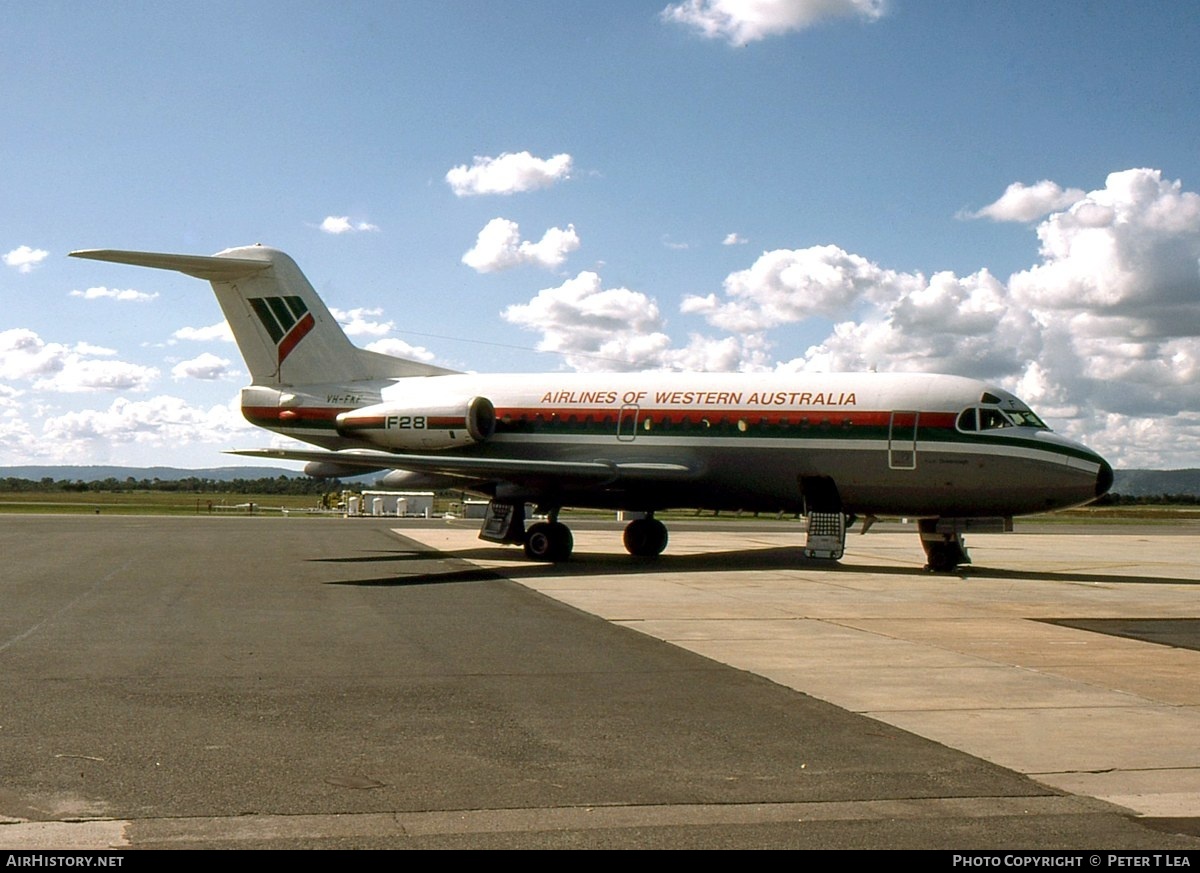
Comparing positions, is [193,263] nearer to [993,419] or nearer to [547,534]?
[547,534]

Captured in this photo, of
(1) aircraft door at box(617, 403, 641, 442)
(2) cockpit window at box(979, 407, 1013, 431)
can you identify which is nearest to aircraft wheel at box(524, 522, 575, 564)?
(1) aircraft door at box(617, 403, 641, 442)

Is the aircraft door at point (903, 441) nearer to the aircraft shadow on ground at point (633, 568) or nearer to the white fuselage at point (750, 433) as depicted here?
the white fuselage at point (750, 433)

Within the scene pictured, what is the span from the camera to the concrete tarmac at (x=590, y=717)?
602cm

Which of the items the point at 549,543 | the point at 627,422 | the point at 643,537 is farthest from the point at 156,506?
the point at 627,422

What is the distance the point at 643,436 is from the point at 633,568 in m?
3.36

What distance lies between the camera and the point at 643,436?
25.6 meters

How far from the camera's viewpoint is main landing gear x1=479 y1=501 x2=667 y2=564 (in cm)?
2500

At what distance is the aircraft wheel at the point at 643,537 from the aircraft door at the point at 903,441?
632 cm

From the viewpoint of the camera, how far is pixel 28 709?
8633 millimetres

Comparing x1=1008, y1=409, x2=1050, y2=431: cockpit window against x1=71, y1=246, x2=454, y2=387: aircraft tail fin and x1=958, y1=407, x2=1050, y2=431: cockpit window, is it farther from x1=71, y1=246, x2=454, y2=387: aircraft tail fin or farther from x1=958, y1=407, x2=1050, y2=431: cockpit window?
x1=71, y1=246, x2=454, y2=387: aircraft tail fin

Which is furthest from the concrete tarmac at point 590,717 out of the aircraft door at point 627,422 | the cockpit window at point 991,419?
the aircraft door at point 627,422

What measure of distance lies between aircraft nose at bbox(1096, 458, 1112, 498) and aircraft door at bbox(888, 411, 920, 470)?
332cm
